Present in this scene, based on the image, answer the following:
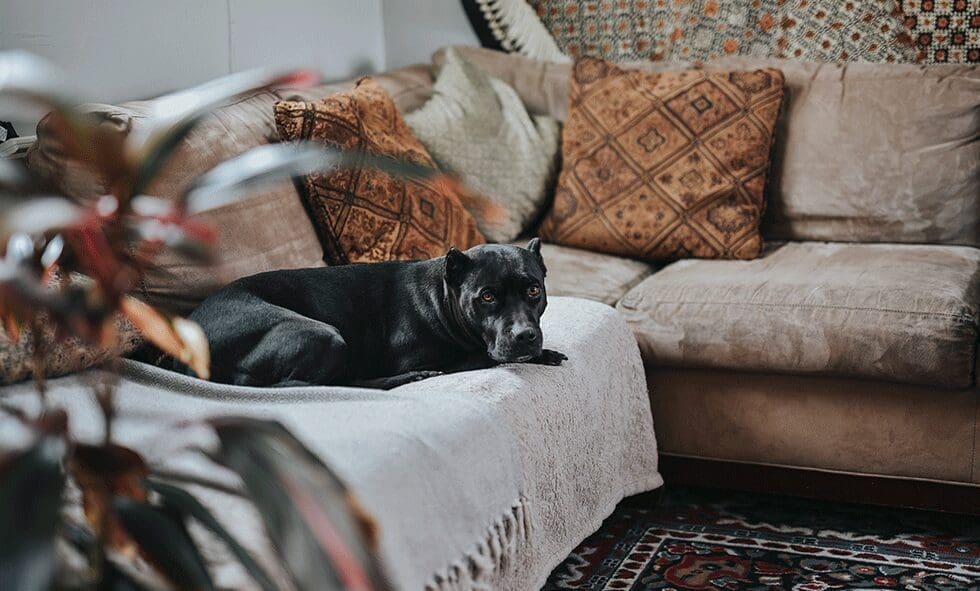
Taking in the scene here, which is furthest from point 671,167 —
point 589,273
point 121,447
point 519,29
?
point 121,447

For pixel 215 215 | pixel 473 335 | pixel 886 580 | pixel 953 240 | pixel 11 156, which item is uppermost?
pixel 11 156

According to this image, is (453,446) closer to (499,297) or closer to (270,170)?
(499,297)

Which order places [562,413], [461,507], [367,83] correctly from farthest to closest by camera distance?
[367,83] < [562,413] < [461,507]

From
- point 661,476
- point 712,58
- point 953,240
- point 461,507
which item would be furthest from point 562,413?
point 712,58

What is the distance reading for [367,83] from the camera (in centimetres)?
271

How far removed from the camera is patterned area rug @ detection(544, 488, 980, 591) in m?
2.08

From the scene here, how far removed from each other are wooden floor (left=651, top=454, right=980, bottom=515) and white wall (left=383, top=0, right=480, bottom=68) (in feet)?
5.67

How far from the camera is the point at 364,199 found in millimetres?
2406

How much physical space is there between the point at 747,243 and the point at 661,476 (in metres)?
0.69

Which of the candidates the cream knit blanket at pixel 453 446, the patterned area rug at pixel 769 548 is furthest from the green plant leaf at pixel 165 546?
the patterned area rug at pixel 769 548

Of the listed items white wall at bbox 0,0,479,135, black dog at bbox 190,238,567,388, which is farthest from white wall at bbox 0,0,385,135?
black dog at bbox 190,238,567,388

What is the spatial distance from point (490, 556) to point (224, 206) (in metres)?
→ 0.94

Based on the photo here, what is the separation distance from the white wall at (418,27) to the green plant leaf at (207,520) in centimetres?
275

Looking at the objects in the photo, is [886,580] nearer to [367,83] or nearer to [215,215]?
[215,215]
